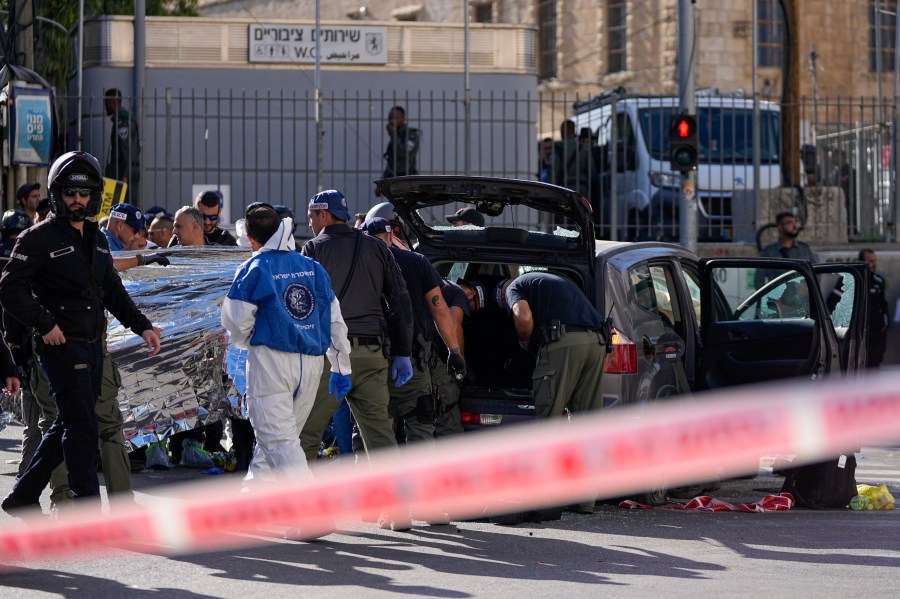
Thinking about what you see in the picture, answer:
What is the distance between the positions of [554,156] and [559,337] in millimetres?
9387

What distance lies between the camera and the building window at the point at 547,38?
4050 cm

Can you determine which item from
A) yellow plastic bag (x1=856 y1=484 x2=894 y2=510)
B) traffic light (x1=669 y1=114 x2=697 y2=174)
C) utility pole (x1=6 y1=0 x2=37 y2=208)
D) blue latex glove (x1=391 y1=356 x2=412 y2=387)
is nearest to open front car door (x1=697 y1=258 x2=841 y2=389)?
yellow plastic bag (x1=856 y1=484 x2=894 y2=510)

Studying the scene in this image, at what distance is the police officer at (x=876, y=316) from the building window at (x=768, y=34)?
2281 cm

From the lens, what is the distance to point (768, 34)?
129 ft

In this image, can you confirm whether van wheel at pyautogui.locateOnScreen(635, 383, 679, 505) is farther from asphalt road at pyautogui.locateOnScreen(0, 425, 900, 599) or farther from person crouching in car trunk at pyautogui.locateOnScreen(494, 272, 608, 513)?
person crouching in car trunk at pyautogui.locateOnScreen(494, 272, 608, 513)

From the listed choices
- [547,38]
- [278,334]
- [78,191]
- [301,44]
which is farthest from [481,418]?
[547,38]

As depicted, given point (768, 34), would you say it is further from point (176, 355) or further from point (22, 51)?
point (176, 355)

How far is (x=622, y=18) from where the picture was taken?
39.3m

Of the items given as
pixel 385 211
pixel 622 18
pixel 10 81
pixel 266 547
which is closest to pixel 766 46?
pixel 622 18

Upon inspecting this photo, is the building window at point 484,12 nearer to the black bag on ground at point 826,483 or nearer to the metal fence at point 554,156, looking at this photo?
the metal fence at point 554,156

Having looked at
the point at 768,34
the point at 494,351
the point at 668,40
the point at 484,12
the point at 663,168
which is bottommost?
the point at 494,351

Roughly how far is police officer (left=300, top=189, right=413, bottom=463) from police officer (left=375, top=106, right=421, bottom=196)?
9322 mm

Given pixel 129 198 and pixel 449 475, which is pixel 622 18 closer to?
pixel 129 198

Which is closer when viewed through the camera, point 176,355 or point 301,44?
point 176,355
